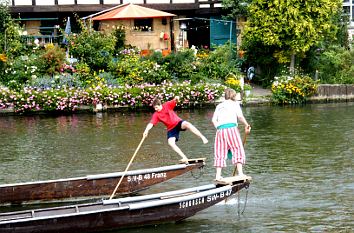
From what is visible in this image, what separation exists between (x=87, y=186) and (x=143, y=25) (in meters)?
26.4

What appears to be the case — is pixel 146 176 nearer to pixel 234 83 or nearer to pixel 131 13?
pixel 234 83

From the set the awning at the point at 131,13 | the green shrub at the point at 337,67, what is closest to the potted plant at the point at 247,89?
the green shrub at the point at 337,67

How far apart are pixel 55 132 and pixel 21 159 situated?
5632 millimetres

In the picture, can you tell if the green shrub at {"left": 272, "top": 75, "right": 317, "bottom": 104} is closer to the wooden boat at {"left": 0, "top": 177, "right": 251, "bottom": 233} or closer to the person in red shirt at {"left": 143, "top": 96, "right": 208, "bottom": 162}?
the person in red shirt at {"left": 143, "top": 96, "right": 208, "bottom": 162}

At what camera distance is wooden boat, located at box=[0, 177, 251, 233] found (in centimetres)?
1584

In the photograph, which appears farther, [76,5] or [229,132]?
[76,5]

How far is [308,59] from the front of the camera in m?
41.7

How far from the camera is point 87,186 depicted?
1898 centimetres

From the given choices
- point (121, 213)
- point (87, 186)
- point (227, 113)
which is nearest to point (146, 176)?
point (87, 186)

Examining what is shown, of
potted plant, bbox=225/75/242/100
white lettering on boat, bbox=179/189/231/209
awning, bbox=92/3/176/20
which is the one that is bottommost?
white lettering on boat, bbox=179/189/231/209

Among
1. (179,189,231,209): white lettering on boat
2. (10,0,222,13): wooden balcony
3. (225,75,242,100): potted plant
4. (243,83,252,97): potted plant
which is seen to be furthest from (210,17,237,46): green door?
(179,189,231,209): white lettering on boat

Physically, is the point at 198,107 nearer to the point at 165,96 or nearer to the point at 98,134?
the point at 165,96

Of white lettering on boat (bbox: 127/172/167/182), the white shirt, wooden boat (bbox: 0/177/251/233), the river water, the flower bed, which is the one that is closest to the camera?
wooden boat (bbox: 0/177/251/233)

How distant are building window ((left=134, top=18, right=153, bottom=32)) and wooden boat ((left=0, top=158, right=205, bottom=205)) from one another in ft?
84.8
